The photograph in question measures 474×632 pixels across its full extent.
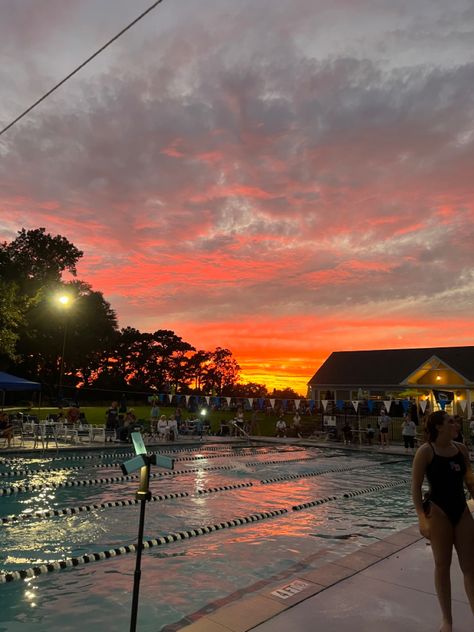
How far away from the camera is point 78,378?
77.2 m

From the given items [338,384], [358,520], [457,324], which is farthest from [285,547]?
[338,384]

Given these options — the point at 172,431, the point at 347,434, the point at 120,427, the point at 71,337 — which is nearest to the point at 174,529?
the point at 120,427

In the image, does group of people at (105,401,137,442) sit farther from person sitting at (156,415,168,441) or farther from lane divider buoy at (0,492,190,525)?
lane divider buoy at (0,492,190,525)

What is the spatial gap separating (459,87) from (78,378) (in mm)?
72242

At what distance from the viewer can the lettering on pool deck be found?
483 cm

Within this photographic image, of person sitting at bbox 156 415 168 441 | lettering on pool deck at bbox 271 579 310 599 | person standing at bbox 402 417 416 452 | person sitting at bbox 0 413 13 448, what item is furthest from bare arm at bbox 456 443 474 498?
person sitting at bbox 156 415 168 441

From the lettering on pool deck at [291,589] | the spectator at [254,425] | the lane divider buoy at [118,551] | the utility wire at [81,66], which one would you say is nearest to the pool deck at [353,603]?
the lettering on pool deck at [291,589]

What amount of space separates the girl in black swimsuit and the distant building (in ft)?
110

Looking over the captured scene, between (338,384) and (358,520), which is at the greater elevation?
(338,384)

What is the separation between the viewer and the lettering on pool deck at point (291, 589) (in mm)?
4828

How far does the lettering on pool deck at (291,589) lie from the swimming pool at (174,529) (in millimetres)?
830

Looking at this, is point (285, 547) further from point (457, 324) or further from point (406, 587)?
point (457, 324)

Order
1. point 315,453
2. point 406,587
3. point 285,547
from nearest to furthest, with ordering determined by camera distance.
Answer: point 406,587, point 285,547, point 315,453

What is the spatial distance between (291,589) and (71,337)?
203 ft
